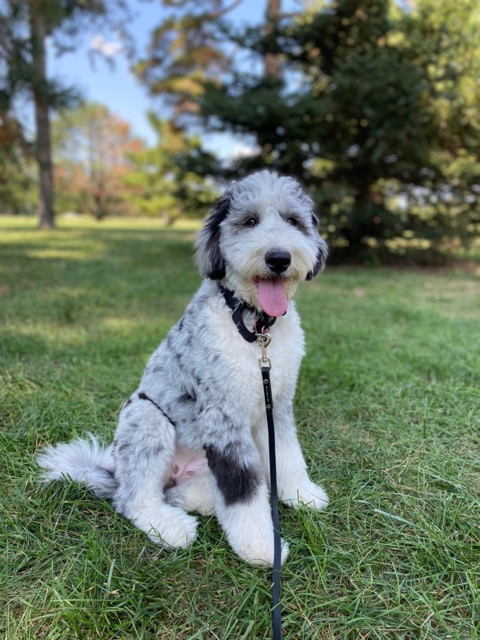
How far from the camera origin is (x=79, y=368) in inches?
146

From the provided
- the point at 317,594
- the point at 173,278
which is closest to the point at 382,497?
the point at 317,594

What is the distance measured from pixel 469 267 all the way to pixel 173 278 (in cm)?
722

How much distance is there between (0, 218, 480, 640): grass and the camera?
1555mm

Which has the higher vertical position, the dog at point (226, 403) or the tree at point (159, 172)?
the tree at point (159, 172)

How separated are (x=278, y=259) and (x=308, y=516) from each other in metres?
1.20

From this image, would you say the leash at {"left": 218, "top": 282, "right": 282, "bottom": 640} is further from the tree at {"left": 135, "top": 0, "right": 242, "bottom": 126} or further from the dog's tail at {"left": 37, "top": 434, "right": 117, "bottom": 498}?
the tree at {"left": 135, "top": 0, "right": 242, "bottom": 126}

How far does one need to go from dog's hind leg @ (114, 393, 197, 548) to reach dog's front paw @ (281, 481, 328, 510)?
0.49 metres

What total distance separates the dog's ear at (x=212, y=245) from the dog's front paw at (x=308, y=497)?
3.75ft

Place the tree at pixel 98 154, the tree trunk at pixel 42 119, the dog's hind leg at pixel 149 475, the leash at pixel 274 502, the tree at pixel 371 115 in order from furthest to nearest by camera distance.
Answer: the tree at pixel 98 154 < the tree trunk at pixel 42 119 < the tree at pixel 371 115 < the dog's hind leg at pixel 149 475 < the leash at pixel 274 502

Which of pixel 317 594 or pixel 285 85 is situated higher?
pixel 285 85

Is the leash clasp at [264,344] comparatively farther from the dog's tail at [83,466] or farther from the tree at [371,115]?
the tree at [371,115]

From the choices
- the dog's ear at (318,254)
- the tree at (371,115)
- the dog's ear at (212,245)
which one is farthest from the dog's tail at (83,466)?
the tree at (371,115)

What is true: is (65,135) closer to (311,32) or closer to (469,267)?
(311,32)

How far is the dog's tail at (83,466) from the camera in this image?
2184 millimetres
